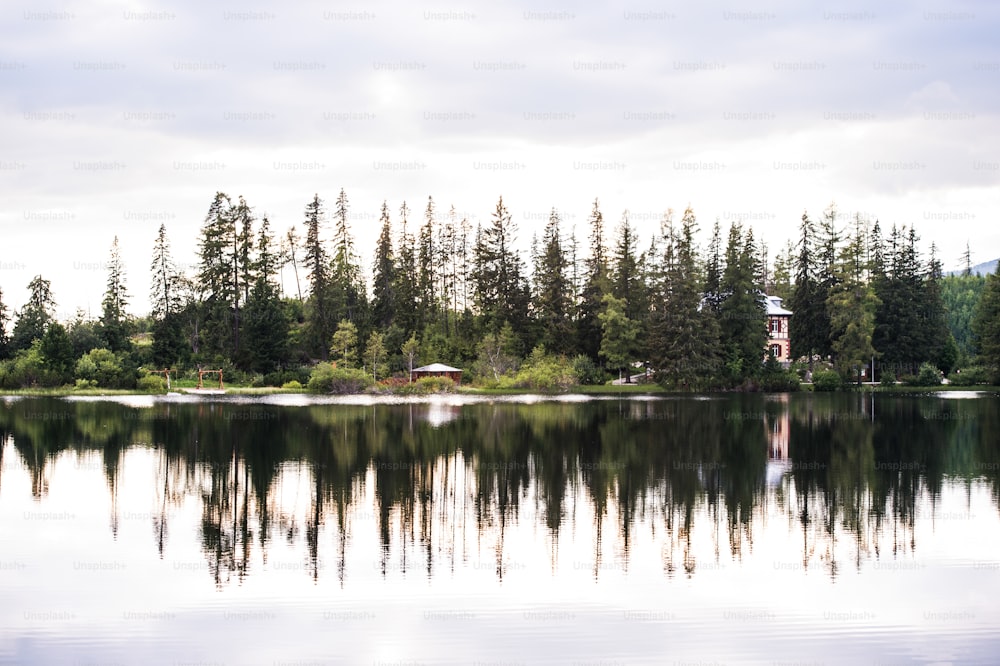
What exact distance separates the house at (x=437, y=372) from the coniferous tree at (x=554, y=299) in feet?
26.4

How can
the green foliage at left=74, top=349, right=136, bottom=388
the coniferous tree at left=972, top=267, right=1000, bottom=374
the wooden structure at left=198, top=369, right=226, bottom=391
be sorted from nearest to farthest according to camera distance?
the green foliage at left=74, top=349, right=136, bottom=388 < the wooden structure at left=198, top=369, right=226, bottom=391 < the coniferous tree at left=972, top=267, right=1000, bottom=374

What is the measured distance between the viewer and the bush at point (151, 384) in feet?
211

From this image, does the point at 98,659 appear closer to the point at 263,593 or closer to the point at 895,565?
the point at 263,593

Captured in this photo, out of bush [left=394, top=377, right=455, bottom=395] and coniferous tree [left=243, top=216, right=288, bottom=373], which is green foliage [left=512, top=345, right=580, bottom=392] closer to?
bush [left=394, top=377, right=455, bottom=395]

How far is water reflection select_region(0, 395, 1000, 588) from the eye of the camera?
1583cm

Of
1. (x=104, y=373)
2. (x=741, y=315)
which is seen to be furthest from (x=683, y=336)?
(x=104, y=373)

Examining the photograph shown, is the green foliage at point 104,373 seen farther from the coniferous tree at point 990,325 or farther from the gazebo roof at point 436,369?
the coniferous tree at point 990,325

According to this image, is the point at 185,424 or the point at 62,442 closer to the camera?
the point at 62,442

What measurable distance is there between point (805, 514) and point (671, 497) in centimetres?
283

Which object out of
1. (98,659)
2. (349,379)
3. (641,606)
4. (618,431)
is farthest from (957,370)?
(98,659)

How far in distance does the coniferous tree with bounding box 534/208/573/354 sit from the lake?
44807mm

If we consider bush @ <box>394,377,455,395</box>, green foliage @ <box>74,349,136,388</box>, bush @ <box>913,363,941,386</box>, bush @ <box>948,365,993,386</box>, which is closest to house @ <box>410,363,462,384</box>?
bush @ <box>394,377,455,395</box>

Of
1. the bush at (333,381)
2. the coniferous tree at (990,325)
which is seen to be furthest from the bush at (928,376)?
the bush at (333,381)

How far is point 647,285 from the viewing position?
79562mm
